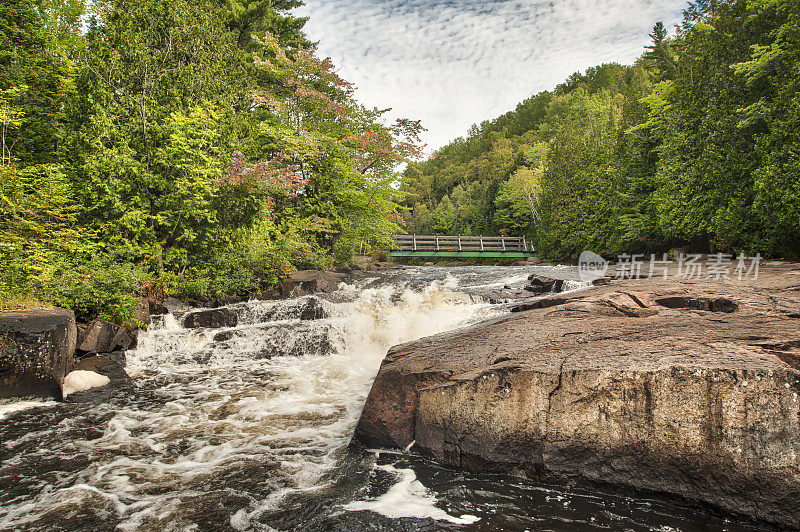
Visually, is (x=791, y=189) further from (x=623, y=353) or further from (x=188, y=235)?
(x=188, y=235)

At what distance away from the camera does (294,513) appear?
9.55 ft

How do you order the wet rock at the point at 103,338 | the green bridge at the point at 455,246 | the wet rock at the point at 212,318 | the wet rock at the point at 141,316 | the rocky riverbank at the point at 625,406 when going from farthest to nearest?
the green bridge at the point at 455,246 → the wet rock at the point at 212,318 → the wet rock at the point at 141,316 → the wet rock at the point at 103,338 → the rocky riverbank at the point at 625,406

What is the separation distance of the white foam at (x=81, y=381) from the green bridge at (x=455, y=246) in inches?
834

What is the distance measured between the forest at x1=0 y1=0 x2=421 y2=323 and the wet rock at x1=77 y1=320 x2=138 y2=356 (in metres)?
0.44

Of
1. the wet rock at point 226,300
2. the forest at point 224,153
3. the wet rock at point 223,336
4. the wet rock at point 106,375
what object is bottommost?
the wet rock at point 106,375

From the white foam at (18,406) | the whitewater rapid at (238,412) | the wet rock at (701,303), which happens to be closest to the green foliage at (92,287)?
the whitewater rapid at (238,412)

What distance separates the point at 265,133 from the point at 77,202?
603 centimetres

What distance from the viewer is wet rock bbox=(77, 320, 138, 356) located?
22.6 ft

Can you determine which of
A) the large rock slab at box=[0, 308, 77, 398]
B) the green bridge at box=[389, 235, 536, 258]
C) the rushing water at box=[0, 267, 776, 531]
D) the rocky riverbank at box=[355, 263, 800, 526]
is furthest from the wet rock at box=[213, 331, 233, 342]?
the green bridge at box=[389, 235, 536, 258]

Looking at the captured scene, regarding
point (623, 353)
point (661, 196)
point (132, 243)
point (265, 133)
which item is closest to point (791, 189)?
point (661, 196)

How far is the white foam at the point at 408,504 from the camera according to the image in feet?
9.00

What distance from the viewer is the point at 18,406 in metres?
5.29

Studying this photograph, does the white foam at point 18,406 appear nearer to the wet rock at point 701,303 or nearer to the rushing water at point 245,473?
the rushing water at point 245,473

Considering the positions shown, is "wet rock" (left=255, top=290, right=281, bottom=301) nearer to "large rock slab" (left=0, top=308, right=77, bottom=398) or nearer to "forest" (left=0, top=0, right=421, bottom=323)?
"forest" (left=0, top=0, right=421, bottom=323)
